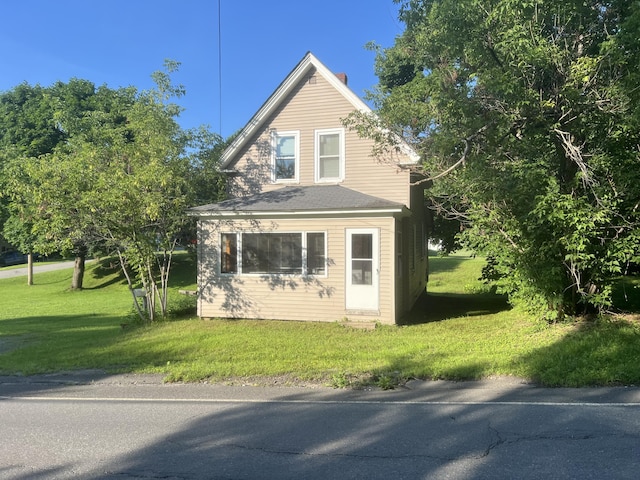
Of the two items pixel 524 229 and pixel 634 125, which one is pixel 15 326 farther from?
pixel 634 125

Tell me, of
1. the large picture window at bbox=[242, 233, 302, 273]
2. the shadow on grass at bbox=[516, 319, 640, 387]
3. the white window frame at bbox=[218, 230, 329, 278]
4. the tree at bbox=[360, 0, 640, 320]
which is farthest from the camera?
the large picture window at bbox=[242, 233, 302, 273]

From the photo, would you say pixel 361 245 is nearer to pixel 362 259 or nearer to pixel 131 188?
pixel 362 259

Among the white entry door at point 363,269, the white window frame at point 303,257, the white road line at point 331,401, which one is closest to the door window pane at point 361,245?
the white entry door at point 363,269

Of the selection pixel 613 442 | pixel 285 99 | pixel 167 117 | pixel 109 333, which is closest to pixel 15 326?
pixel 109 333

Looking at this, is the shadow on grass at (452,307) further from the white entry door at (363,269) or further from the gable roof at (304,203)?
the gable roof at (304,203)

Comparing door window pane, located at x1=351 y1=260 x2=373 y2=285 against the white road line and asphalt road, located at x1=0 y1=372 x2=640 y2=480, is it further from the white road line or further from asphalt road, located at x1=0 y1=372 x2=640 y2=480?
the white road line

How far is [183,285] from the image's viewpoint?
27859 mm

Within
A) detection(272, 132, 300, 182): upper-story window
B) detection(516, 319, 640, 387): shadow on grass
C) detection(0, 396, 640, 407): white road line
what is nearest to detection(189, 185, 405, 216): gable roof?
detection(272, 132, 300, 182): upper-story window

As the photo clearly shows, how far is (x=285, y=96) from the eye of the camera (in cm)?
1421

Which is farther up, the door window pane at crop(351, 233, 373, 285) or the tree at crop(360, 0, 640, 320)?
the tree at crop(360, 0, 640, 320)

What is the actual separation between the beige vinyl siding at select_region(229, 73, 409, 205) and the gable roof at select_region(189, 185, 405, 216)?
534mm

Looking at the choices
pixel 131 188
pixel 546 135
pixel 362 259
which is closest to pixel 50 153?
pixel 131 188

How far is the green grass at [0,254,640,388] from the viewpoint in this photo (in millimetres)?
7277

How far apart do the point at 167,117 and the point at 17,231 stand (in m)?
21.4
